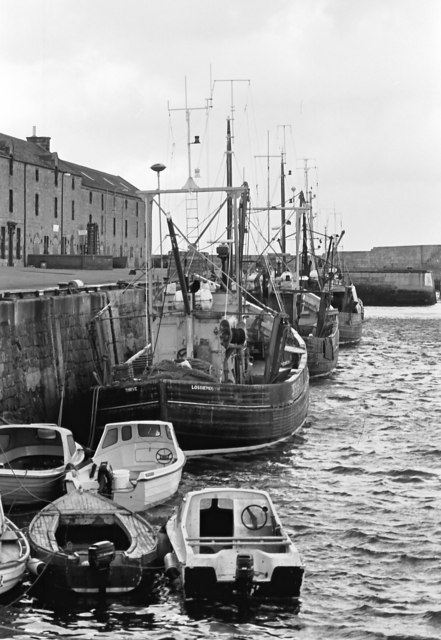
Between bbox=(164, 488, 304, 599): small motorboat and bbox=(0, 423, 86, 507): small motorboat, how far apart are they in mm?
3592

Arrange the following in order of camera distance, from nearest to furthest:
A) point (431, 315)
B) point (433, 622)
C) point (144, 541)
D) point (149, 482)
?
point (433, 622) → point (144, 541) → point (149, 482) → point (431, 315)

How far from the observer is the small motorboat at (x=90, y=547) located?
1566 cm

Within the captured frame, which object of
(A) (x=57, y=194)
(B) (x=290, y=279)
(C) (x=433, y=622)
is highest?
(A) (x=57, y=194)

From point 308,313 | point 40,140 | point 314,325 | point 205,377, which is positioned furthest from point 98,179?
point 205,377

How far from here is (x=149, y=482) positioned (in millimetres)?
20250

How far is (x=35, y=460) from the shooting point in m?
22.0

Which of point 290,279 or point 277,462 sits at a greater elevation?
point 290,279

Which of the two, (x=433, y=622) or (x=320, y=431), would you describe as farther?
(x=320, y=431)

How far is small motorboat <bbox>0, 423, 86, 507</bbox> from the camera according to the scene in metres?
20.0

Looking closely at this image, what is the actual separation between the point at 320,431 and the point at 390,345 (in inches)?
1384

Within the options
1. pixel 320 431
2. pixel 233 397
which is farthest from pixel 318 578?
pixel 320 431

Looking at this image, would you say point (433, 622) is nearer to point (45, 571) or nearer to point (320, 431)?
point (45, 571)

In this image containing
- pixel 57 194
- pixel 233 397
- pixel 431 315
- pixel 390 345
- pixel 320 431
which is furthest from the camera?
pixel 431 315

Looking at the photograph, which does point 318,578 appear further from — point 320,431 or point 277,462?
point 320,431
